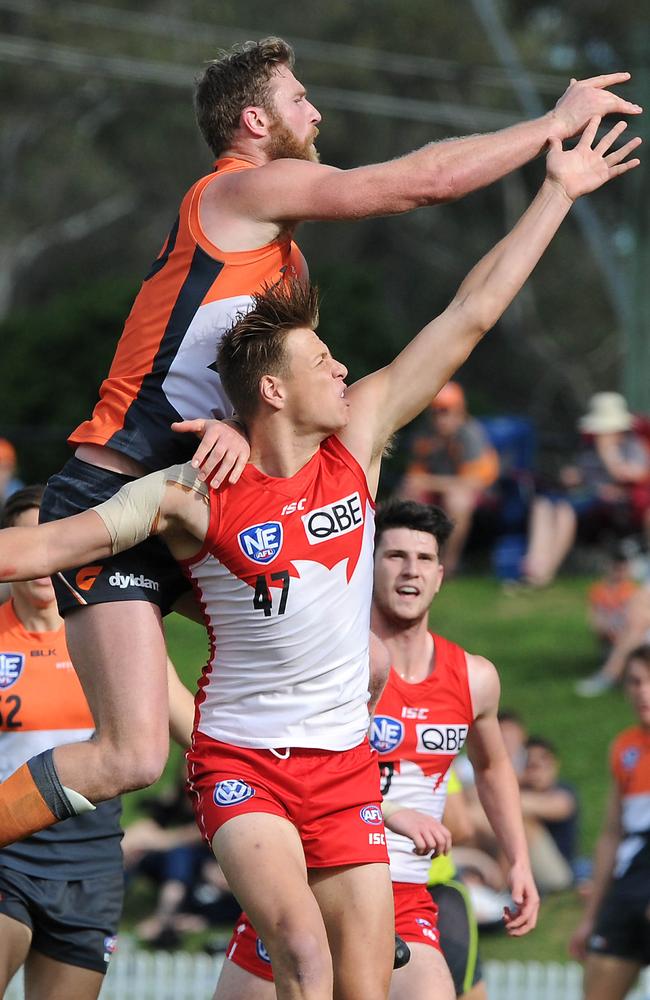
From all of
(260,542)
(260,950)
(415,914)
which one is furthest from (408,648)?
(260,542)

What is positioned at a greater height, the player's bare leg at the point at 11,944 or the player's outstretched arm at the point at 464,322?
the player's outstretched arm at the point at 464,322

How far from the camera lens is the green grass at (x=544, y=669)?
36.3ft

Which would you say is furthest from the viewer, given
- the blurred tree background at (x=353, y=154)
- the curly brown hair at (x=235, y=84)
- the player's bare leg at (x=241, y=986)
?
the blurred tree background at (x=353, y=154)

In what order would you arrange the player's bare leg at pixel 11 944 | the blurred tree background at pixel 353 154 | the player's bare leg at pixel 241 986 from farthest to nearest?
the blurred tree background at pixel 353 154 < the player's bare leg at pixel 11 944 < the player's bare leg at pixel 241 986

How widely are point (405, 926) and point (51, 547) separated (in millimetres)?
2004

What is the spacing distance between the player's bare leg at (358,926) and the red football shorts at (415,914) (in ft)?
2.71

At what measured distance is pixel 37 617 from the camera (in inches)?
236

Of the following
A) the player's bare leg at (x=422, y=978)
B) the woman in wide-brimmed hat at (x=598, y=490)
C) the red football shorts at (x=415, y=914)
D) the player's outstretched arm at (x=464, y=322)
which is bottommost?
the player's bare leg at (x=422, y=978)

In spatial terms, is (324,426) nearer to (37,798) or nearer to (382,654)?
(382,654)

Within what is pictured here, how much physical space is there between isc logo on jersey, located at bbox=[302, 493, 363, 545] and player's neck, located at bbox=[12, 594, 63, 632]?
1.84m

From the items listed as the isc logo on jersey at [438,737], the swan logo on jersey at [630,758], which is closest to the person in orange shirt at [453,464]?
the swan logo on jersey at [630,758]

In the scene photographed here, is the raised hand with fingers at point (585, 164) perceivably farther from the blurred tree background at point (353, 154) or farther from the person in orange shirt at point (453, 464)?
the blurred tree background at point (353, 154)

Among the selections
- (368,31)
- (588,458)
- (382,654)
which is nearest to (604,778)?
(588,458)

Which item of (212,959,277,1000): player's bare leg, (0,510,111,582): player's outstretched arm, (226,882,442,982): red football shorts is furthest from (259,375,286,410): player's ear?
(212,959,277,1000): player's bare leg
